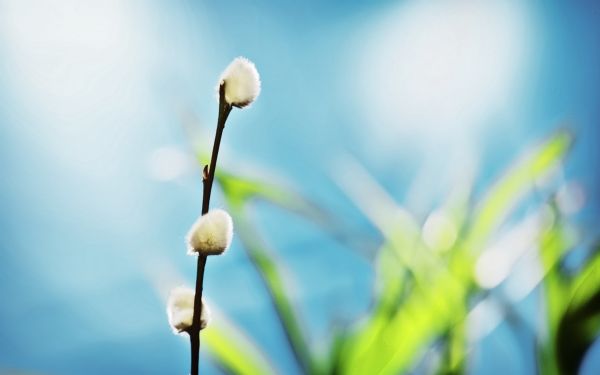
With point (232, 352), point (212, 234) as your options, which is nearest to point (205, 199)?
point (212, 234)

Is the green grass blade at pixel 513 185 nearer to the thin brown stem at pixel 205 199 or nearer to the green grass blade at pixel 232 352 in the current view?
the green grass blade at pixel 232 352

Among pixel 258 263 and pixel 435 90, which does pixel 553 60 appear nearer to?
pixel 435 90

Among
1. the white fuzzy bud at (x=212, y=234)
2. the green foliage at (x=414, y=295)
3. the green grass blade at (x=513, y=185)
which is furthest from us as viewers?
the green grass blade at (x=513, y=185)

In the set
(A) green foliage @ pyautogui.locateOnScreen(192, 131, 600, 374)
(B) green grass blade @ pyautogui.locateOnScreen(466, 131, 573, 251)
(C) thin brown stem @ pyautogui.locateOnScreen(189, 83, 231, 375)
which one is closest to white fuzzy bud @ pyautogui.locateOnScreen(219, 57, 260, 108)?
(C) thin brown stem @ pyautogui.locateOnScreen(189, 83, 231, 375)

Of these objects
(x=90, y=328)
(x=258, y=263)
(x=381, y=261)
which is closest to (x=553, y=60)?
(x=381, y=261)

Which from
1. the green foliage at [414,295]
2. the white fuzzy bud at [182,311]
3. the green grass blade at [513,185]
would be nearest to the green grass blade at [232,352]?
the green foliage at [414,295]

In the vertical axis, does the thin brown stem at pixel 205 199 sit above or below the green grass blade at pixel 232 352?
below

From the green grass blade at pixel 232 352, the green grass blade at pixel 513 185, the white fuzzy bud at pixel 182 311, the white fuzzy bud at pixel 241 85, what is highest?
the green grass blade at pixel 513 185

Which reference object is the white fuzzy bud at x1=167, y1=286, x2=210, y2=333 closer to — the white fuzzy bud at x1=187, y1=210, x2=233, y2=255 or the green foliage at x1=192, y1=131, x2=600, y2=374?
the white fuzzy bud at x1=187, y1=210, x2=233, y2=255
